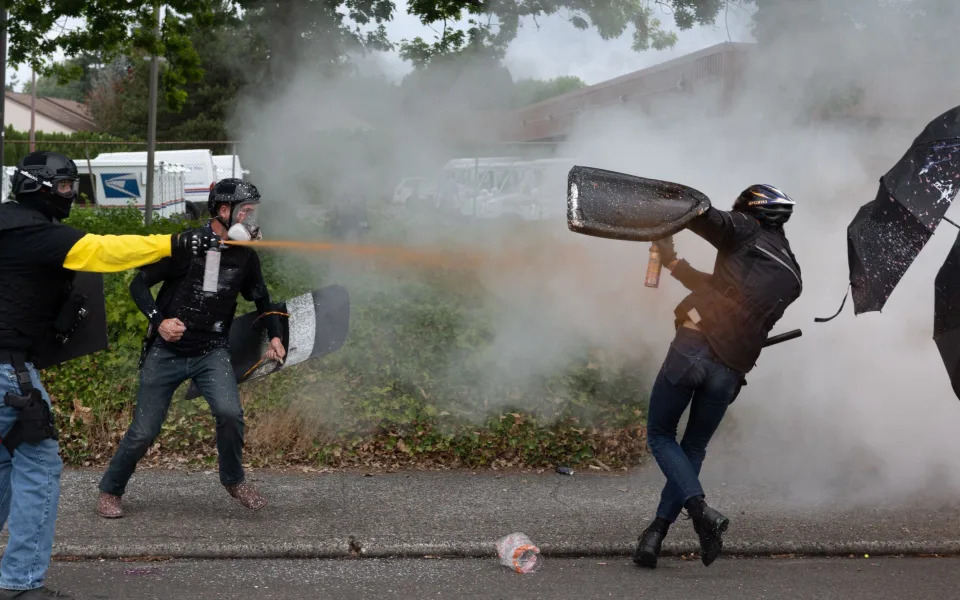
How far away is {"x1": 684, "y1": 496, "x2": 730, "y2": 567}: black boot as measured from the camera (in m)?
4.02

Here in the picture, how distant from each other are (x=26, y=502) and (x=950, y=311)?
3828 mm

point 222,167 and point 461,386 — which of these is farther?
point 222,167

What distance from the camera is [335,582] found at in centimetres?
412

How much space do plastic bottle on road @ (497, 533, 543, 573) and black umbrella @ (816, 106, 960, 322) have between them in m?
1.70

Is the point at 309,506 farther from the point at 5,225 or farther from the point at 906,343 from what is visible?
the point at 906,343

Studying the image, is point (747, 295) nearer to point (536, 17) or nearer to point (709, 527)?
point (709, 527)

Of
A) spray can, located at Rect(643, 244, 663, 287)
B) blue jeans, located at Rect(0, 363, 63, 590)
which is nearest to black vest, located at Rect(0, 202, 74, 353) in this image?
blue jeans, located at Rect(0, 363, 63, 590)

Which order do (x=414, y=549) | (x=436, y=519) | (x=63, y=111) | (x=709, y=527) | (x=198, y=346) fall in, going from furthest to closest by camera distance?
(x=63, y=111)
(x=436, y=519)
(x=198, y=346)
(x=414, y=549)
(x=709, y=527)

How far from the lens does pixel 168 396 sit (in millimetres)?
4719

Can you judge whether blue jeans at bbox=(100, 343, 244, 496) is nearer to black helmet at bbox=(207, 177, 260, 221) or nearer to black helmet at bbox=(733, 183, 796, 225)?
black helmet at bbox=(207, 177, 260, 221)

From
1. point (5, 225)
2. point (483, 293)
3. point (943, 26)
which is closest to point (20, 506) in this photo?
point (5, 225)

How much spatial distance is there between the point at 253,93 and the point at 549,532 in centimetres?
608

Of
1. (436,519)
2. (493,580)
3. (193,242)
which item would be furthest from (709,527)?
(193,242)

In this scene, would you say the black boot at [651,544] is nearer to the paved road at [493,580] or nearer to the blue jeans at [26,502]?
the paved road at [493,580]
